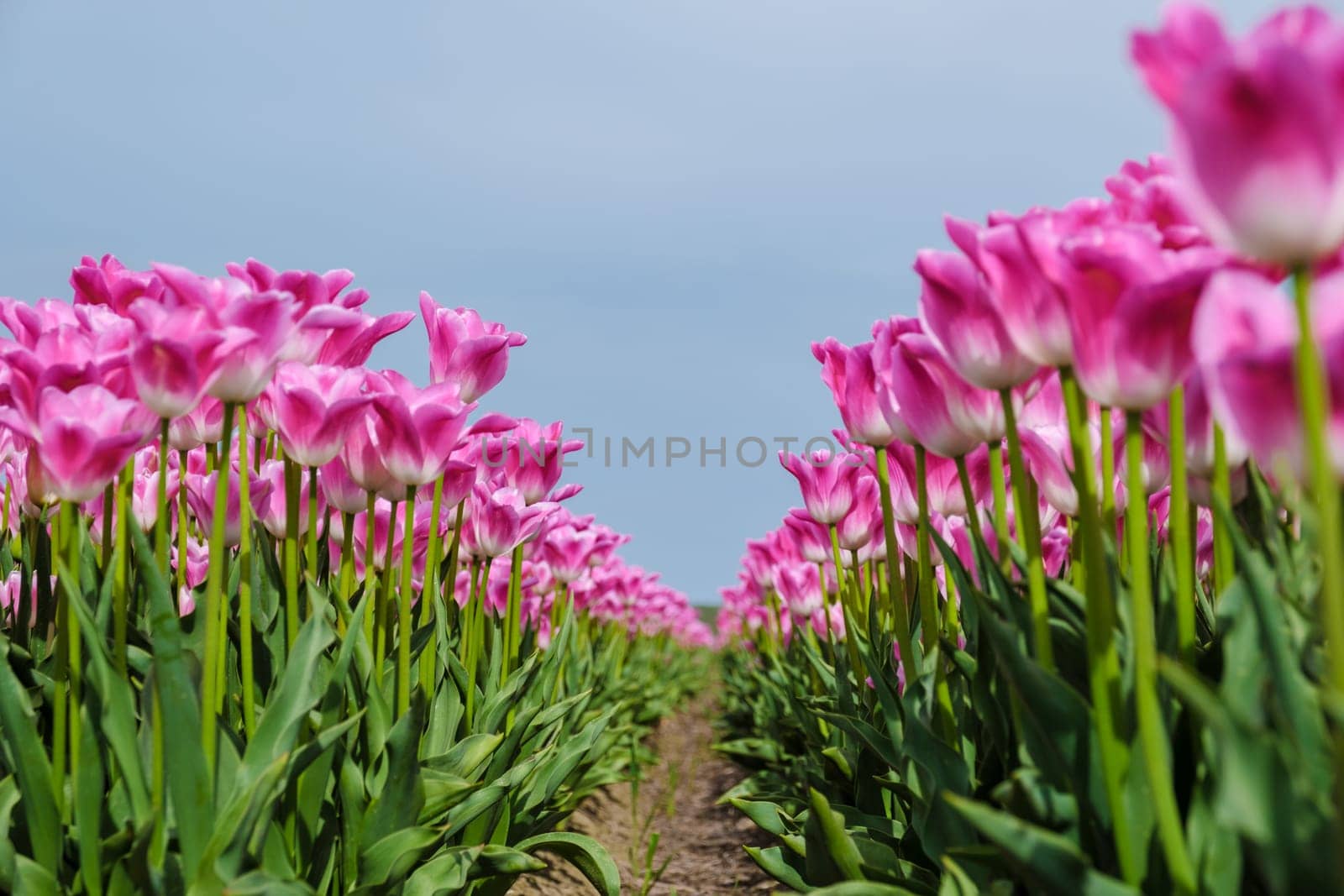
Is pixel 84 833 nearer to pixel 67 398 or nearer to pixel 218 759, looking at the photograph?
pixel 218 759

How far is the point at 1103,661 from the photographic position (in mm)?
1431

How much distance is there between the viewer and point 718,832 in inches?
223

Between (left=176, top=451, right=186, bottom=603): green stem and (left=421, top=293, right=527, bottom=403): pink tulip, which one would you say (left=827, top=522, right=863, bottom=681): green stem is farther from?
(left=176, top=451, right=186, bottom=603): green stem

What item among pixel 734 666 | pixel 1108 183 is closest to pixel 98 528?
pixel 1108 183

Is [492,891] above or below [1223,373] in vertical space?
below

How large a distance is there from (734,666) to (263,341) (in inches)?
341

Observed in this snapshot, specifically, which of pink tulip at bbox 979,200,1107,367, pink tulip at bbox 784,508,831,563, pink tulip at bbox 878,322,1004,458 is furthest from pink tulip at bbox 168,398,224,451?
pink tulip at bbox 784,508,831,563

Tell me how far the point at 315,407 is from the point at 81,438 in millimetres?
460

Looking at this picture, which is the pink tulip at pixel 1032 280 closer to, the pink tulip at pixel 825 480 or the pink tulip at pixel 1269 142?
the pink tulip at pixel 1269 142

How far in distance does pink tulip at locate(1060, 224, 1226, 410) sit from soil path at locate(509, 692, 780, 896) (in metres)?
2.77

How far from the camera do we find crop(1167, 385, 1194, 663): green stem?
1.42m

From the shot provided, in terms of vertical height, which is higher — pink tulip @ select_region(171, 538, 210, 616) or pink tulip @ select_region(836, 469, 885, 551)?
pink tulip @ select_region(836, 469, 885, 551)

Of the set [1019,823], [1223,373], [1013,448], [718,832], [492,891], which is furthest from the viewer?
[718,832]

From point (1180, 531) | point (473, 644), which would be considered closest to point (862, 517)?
point (473, 644)
